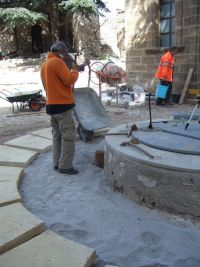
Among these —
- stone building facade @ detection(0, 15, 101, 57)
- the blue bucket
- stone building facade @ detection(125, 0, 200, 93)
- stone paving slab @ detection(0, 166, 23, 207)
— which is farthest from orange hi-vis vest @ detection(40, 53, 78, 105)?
stone building facade @ detection(0, 15, 101, 57)

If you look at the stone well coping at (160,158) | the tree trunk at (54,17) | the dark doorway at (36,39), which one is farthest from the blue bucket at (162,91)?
the dark doorway at (36,39)

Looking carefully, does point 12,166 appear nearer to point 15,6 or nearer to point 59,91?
point 59,91

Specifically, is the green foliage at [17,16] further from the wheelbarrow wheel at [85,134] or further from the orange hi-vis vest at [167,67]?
the wheelbarrow wheel at [85,134]

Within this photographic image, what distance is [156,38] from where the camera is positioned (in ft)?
35.2

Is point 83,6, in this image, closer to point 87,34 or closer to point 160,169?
point 87,34

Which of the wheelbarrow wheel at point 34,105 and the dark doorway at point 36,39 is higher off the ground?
the dark doorway at point 36,39

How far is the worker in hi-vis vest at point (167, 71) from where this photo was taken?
30.2 feet

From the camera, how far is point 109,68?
8.99m

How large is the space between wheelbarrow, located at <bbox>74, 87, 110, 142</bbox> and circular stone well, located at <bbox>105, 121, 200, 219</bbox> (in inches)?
57.2

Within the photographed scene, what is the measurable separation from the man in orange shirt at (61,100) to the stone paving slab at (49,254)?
159 centimetres

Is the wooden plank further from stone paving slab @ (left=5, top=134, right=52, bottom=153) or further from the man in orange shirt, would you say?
the man in orange shirt

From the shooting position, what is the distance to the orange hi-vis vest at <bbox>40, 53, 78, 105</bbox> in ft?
12.8

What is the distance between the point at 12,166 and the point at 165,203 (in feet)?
6.47

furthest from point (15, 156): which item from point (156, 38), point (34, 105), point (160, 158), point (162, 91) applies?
point (156, 38)
